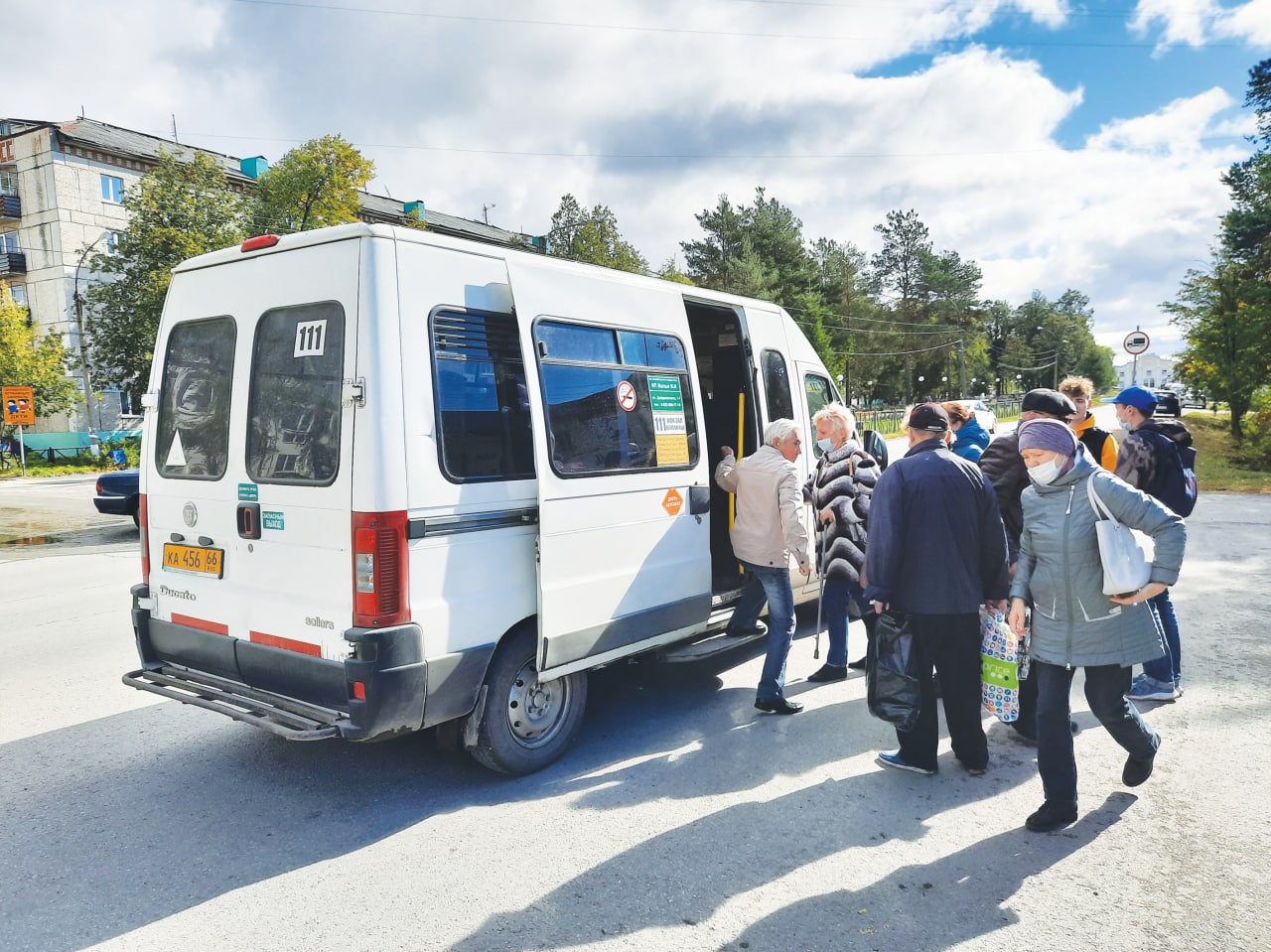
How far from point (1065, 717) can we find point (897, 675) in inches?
29.1

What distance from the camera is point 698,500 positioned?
5.20m

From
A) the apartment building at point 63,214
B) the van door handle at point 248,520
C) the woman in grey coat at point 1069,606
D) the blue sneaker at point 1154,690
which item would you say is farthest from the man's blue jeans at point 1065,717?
the apartment building at point 63,214

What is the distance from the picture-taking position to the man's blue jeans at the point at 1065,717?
3.56m

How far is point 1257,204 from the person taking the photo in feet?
74.5

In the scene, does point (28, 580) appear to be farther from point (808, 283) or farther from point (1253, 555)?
point (808, 283)

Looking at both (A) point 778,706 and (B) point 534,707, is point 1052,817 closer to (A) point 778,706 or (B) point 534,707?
(A) point 778,706

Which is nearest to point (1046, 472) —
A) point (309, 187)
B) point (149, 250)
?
point (149, 250)

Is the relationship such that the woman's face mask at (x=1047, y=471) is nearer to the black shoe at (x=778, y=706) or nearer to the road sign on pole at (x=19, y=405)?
the black shoe at (x=778, y=706)

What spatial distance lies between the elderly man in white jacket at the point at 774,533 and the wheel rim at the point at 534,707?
133 cm

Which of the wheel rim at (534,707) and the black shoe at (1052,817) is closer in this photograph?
the black shoe at (1052,817)

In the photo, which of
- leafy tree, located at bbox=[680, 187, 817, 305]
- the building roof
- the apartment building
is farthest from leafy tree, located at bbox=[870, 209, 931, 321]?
the apartment building

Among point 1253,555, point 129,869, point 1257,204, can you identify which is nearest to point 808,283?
point 1257,204

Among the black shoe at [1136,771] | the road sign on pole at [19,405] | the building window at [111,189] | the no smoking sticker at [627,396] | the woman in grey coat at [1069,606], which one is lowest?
the black shoe at [1136,771]

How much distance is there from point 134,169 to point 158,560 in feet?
159
